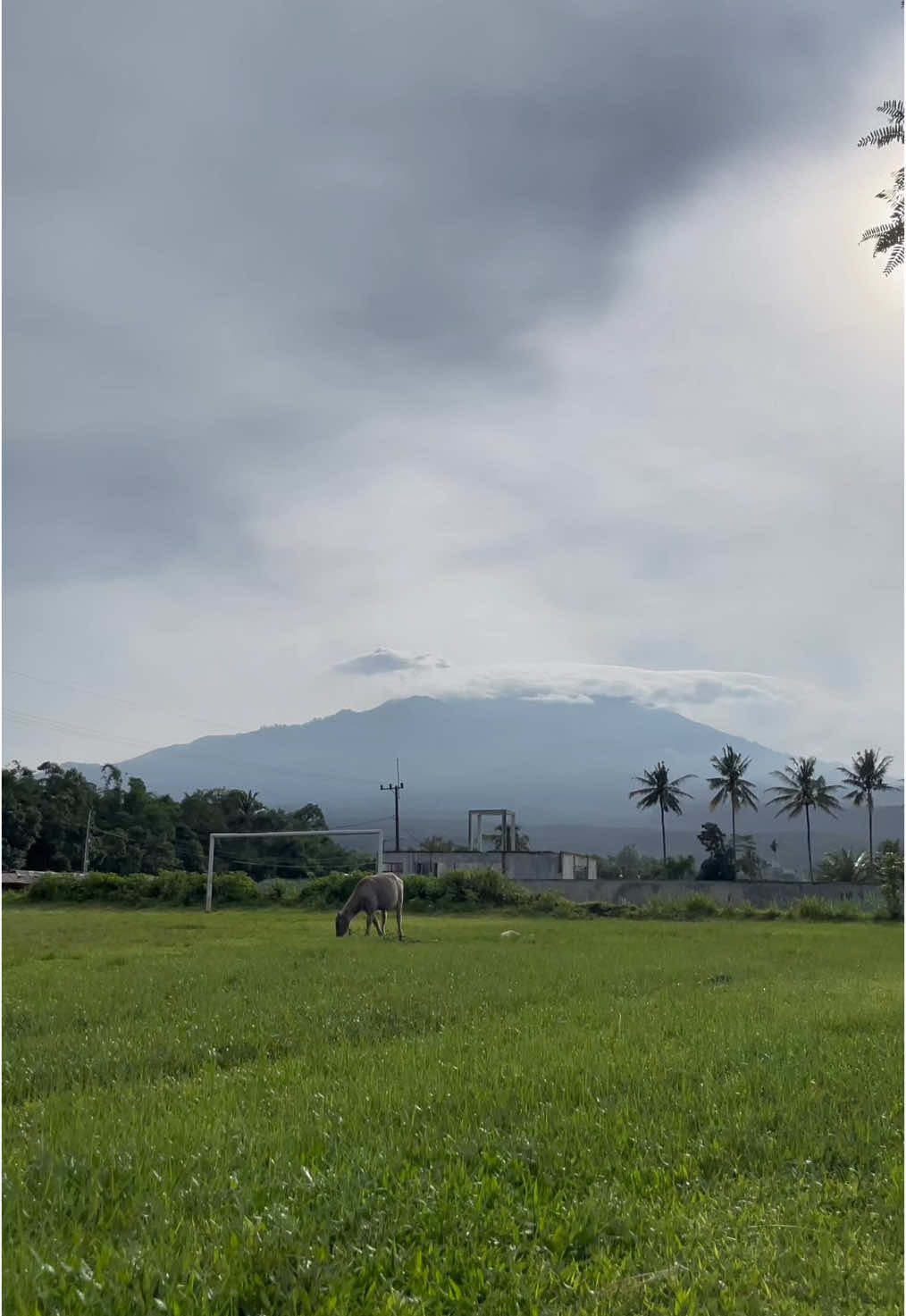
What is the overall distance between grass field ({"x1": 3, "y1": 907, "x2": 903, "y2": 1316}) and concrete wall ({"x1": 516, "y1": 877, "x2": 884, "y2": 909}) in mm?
38319

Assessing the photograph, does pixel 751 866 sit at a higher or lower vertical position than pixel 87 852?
lower

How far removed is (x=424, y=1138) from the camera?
194 inches

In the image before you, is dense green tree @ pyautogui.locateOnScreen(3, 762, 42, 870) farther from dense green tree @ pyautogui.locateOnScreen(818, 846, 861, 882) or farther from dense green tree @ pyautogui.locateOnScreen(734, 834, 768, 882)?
dense green tree @ pyautogui.locateOnScreen(734, 834, 768, 882)

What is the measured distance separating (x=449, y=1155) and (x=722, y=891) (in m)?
48.4

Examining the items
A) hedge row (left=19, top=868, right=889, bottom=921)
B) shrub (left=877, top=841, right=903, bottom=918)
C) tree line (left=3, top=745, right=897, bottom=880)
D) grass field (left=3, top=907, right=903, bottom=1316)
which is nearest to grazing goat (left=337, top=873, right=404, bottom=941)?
hedge row (left=19, top=868, right=889, bottom=921)

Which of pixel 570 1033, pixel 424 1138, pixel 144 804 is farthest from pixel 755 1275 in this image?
pixel 144 804

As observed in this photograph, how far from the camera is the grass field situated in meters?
3.45

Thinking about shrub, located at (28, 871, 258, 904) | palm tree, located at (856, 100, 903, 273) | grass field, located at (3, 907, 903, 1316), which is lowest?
shrub, located at (28, 871, 258, 904)

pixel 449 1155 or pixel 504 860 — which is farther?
pixel 504 860

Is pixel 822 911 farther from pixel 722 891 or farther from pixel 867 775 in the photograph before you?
pixel 867 775

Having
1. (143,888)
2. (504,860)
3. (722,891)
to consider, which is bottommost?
(722,891)

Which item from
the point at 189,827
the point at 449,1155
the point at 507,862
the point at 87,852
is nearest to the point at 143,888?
the point at 87,852

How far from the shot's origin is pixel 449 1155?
4.72 metres

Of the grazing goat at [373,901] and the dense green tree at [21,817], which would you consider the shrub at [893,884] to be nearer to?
the grazing goat at [373,901]
